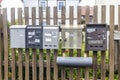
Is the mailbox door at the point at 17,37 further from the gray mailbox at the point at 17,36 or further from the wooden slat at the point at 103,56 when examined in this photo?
the wooden slat at the point at 103,56

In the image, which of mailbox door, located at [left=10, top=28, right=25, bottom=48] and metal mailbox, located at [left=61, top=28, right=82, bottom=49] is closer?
metal mailbox, located at [left=61, top=28, right=82, bottom=49]

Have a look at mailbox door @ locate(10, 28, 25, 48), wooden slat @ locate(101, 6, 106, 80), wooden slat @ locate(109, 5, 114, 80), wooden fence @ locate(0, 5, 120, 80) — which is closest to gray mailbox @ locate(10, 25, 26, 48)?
mailbox door @ locate(10, 28, 25, 48)

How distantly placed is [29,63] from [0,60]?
0.49 metres

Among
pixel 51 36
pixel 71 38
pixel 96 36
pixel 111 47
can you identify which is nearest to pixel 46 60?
pixel 51 36

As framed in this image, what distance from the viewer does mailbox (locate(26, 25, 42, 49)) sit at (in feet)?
15.7

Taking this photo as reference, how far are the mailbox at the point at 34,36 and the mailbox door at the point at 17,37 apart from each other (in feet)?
0.25

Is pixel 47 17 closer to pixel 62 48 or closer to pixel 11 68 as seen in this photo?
pixel 62 48

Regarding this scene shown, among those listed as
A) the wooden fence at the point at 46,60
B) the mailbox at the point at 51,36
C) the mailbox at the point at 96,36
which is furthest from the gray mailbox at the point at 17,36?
the mailbox at the point at 96,36

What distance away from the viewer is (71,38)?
471cm

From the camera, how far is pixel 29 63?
5004 millimetres

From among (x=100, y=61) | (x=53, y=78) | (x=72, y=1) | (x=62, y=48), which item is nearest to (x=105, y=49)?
(x=100, y=61)

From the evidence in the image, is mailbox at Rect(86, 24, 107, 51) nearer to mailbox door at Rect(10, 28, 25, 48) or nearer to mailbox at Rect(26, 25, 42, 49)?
mailbox at Rect(26, 25, 42, 49)

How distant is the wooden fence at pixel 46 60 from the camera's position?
479 centimetres

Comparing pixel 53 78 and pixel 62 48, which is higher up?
pixel 62 48
